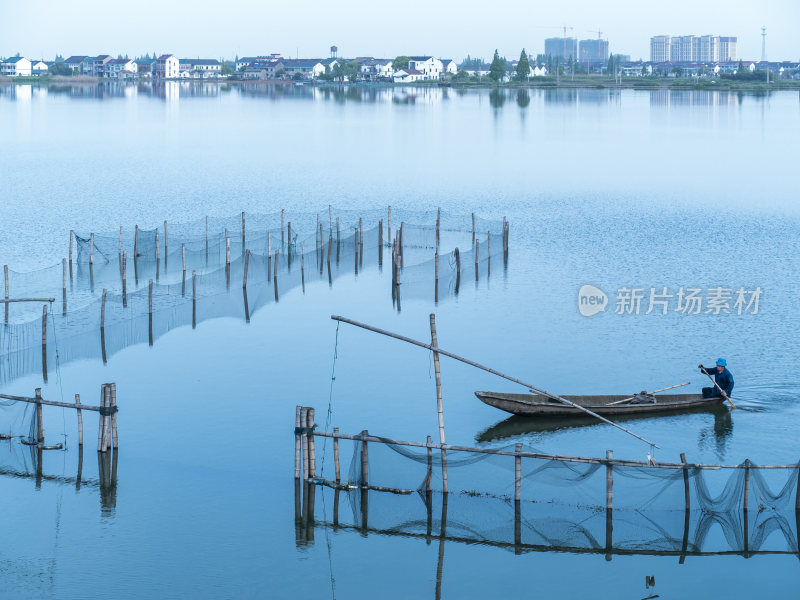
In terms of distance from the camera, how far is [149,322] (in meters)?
35.8

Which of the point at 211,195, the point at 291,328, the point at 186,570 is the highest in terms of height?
the point at 211,195

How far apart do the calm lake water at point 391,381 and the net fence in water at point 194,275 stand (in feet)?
2.69

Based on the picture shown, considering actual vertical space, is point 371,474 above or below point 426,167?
below

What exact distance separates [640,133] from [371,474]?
346ft

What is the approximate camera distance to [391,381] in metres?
32.8

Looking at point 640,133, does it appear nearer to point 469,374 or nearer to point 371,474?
point 469,374

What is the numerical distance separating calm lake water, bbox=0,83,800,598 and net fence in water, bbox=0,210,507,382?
821 millimetres

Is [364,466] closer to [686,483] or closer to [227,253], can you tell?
[686,483]

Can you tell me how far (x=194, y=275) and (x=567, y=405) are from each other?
563 inches

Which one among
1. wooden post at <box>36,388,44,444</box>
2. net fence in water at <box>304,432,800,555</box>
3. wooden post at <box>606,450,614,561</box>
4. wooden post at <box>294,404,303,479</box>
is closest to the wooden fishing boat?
net fence in water at <box>304,432,800,555</box>

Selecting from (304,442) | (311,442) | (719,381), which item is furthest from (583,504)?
(719,381)

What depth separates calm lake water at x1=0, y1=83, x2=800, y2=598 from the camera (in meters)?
21.2

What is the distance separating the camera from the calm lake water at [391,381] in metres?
21.2

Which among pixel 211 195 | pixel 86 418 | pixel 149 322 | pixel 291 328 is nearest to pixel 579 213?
pixel 211 195
